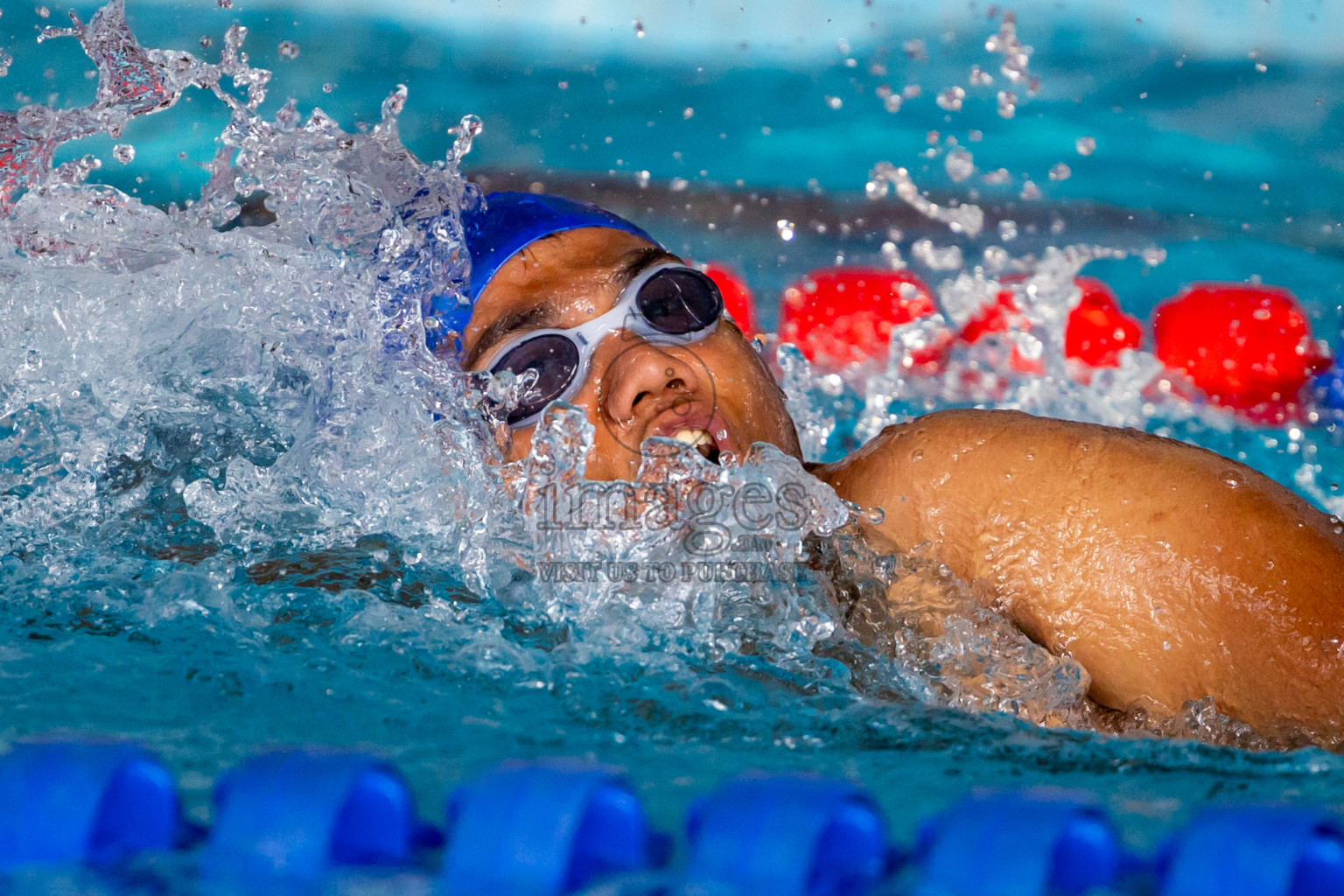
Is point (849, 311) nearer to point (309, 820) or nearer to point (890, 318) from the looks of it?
point (890, 318)

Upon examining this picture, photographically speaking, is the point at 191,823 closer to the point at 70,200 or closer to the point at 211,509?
the point at 211,509

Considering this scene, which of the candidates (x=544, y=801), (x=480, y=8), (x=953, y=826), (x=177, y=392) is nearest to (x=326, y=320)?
(x=177, y=392)

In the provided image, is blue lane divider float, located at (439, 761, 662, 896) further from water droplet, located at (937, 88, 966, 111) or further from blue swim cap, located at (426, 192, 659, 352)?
water droplet, located at (937, 88, 966, 111)

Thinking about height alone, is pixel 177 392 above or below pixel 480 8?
below

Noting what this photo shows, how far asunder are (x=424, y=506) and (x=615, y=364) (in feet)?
1.15

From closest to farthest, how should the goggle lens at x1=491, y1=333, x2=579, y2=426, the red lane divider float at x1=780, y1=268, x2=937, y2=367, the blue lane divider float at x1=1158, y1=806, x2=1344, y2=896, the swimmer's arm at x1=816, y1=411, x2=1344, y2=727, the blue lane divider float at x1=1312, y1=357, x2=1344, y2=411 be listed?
the blue lane divider float at x1=1158, y1=806, x2=1344, y2=896 → the swimmer's arm at x1=816, y1=411, x2=1344, y2=727 → the goggle lens at x1=491, y1=333, x2=579, y2=426 → the blue lane divider float at x1=1312, y1=357, x2=1344, y2=411 → the red lane divider float at x1=780, y1=268, x2=937, y2=367

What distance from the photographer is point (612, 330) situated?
1683 mm

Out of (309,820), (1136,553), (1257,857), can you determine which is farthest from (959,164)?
(309,820)

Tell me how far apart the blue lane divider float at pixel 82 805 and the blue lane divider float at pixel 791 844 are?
393mm

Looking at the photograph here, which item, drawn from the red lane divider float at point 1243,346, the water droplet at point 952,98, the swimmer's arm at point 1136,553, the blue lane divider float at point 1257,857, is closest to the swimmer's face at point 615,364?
the swimmer's arm at point 1136,553

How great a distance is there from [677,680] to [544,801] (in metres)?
0.45

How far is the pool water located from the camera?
1.08 m

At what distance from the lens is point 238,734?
1.05 metres

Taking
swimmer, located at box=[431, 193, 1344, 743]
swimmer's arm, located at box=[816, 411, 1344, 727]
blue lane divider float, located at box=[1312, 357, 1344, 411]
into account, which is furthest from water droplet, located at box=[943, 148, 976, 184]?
swimmer's arm, located at box=[816, 411, 1344, 727]
